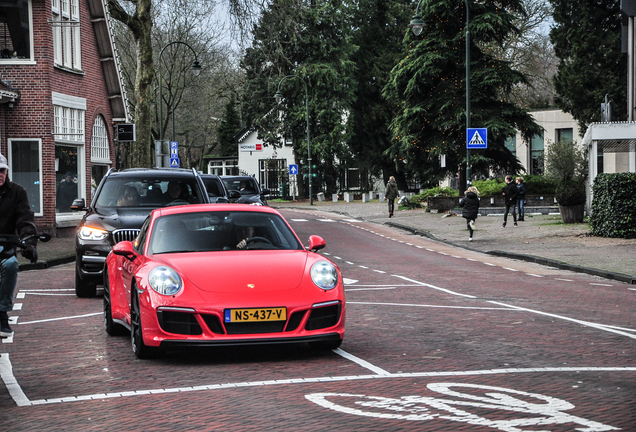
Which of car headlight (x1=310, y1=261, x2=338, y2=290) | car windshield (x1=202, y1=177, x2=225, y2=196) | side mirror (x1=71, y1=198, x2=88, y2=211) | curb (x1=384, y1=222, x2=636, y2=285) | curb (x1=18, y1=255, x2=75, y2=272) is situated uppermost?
car windshield (x1=202, y1=177, x2=225, y2=196)

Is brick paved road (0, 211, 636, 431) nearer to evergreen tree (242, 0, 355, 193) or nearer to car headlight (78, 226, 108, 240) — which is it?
car headlight (78, 226, 108, 240)

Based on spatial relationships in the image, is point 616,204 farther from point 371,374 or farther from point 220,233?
point 371,374

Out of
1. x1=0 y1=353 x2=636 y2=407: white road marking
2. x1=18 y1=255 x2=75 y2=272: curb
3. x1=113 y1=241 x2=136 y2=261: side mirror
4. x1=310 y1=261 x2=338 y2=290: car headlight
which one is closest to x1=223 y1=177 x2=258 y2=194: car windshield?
x1=18 y1=255 x2=75 y2=272: curb

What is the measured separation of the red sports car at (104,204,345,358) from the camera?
7.67 m

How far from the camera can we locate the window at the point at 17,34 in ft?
91.4

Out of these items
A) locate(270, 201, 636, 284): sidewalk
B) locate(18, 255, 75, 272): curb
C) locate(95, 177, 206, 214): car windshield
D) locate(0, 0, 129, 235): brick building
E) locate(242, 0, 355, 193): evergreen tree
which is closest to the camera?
locate(95, 177, 206, 214): car windshield

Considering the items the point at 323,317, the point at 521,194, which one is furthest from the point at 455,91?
the point at 323,317

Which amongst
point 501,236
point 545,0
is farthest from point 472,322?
point 545,0

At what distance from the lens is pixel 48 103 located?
28219mm

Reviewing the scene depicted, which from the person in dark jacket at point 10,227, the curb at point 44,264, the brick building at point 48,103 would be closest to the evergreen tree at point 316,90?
the brick building at point 48,103

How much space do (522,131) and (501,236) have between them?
795 inches

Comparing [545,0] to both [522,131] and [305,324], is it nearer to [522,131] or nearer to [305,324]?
[522,131]

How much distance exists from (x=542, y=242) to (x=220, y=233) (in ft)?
57.5

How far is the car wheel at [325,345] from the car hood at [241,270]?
681 mm
